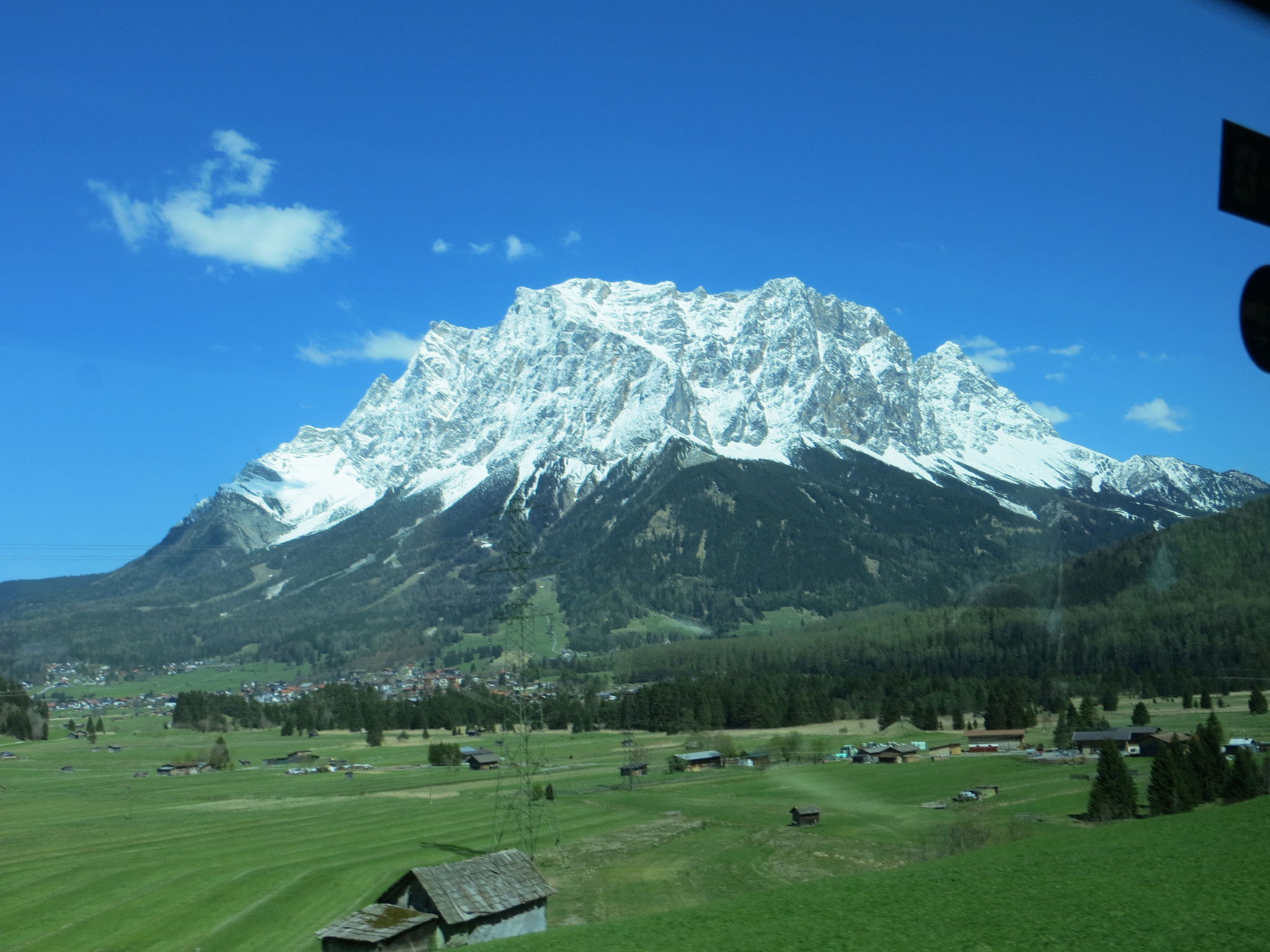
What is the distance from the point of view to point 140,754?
363 ft

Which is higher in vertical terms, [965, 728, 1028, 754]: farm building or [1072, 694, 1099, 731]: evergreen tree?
[1072, 694, 1099, 731]: evergreen tree

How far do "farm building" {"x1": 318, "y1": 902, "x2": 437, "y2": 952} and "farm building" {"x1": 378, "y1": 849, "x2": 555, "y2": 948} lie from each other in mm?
640

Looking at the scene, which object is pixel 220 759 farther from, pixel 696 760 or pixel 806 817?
pixel 806 817

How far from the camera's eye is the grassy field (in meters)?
27.7

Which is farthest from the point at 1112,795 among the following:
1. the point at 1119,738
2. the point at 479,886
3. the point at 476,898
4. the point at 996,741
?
the point at 996,741

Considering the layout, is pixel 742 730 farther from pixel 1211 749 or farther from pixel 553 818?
pixel 1211 749

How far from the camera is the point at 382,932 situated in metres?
28.7

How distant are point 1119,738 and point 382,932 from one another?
6200cm

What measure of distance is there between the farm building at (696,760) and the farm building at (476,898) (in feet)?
176

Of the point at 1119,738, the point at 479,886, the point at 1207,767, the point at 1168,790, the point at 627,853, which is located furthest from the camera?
the point at 1119,738

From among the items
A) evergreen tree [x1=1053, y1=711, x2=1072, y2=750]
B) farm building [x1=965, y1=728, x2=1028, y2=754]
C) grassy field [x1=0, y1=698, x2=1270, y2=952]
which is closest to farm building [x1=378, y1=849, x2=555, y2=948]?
grassy field [x1=0, y1=698, x2=1270, y2=952]

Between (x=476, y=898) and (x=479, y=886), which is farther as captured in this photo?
(x=479, y=886)

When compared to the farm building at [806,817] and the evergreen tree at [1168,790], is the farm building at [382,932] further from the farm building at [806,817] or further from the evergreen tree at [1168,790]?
the evergreen tree at [1168,790]

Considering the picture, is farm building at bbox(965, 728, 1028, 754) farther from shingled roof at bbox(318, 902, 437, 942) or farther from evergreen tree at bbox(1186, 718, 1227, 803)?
shingled roof at bbox(318, 902, 437, 942)
